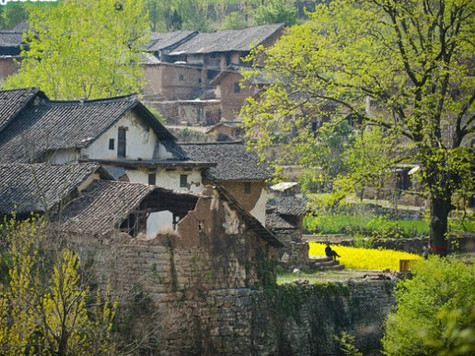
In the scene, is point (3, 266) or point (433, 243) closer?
point (3, 266)

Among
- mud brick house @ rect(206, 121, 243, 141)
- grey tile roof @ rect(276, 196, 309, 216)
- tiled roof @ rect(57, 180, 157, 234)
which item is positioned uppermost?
tiled roof @ rect(57, 180, 157, 234)

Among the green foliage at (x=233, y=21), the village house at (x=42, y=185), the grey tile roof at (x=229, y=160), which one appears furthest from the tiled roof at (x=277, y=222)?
the green foliage at (x=233, y=21)

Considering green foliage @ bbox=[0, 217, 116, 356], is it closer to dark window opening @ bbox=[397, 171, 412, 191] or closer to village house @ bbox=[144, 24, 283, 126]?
dark window opening @ bbox=[397, 171, 412, 191]

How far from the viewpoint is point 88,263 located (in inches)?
894

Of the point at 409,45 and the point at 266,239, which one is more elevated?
the point at 409,45

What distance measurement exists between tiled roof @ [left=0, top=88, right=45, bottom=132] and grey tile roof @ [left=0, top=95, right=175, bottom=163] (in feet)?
0.65

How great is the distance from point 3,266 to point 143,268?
288 centimetres

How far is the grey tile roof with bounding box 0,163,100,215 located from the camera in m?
24.8

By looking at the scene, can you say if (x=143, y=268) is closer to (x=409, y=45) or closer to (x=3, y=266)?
(x=3, y=266)

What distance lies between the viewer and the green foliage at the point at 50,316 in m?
19.3

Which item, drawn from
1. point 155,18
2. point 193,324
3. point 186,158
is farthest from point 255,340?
point 155,18

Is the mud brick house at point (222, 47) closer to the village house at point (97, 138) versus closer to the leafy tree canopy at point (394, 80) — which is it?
the village house at point (97, 138)

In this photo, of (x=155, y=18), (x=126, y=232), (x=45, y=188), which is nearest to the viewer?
(x=126, y=232)

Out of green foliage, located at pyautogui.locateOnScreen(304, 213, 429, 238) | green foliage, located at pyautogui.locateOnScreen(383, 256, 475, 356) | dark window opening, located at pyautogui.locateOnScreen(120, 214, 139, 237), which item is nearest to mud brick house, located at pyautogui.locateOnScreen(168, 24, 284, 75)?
green foliage, located at pyautogui.locateOnScreen(304, 213, 429, 238)
